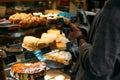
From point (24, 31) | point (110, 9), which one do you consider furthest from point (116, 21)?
point (24, 31)

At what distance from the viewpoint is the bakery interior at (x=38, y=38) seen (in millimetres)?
1694

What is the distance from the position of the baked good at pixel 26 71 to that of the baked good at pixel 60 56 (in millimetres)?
244

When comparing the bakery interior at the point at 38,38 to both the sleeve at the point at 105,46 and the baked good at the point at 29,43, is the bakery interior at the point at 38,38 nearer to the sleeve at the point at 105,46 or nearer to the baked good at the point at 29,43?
the baked good at the point at 29,43

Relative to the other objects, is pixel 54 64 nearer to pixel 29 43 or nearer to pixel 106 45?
pixel 29 43

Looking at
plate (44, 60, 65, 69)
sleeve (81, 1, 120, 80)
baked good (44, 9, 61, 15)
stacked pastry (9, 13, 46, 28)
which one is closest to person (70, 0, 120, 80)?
sleeve (81, 1, 120, 80)

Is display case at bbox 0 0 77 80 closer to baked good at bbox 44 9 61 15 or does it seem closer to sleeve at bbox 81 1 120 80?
baked good at bbox 44 9 61 15

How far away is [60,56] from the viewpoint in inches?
80.1

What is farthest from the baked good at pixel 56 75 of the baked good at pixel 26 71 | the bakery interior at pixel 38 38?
the baked good at pixel 26 71

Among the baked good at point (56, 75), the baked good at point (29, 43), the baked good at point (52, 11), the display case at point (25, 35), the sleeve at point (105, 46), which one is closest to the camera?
the sleeve at point (105, 46)

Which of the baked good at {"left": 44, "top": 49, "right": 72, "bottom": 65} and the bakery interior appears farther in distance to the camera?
the baked good at {"left": 44, "top": 49, "right": 72, "bottom": 65}

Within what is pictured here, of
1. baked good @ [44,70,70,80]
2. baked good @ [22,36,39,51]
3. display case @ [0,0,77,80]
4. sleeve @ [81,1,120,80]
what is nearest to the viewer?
sleeve @ [81,1,120,80]

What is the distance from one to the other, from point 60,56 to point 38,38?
0.94 ft

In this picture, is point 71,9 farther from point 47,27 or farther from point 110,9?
point 110,9

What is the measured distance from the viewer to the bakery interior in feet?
5.56
